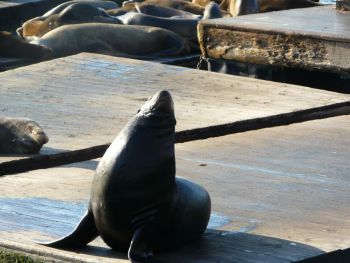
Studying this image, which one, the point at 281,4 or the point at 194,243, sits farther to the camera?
the point at 281,4

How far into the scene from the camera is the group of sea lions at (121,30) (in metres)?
11.1

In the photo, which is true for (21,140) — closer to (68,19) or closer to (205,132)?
(205,132)

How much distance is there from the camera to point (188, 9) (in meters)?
14.4

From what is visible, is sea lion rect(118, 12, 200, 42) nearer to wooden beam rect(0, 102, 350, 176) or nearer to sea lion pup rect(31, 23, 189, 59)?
sea lion pup rect(31, 23, 189, 59)

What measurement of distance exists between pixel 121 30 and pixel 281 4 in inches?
106

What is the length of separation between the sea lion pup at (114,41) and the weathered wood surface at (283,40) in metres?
2.08

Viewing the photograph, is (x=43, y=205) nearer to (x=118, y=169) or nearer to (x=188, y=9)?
(x=118, y=169)

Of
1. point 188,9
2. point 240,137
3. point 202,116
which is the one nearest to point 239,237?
point 240,137

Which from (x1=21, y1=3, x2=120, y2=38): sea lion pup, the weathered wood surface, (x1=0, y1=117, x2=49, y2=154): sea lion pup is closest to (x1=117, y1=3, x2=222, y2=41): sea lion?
(x1=21, y1=3, x2=120, y2=38): sea lion pup

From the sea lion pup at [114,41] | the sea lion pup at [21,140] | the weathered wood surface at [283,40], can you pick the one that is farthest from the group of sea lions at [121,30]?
the sea lion pup at [21,140]

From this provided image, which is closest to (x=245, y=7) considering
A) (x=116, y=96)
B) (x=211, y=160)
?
(x=116, y=96)

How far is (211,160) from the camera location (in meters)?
5.62

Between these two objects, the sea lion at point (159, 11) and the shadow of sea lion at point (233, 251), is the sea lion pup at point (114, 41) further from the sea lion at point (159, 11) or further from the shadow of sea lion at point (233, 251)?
the shadow of sea lion at point (233, 251)

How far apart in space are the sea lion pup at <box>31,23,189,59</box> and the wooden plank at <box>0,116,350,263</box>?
15.8ft
